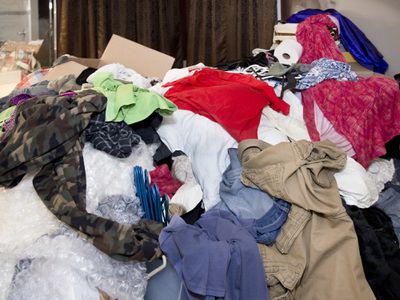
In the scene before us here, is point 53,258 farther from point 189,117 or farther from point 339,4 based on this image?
point 339,4

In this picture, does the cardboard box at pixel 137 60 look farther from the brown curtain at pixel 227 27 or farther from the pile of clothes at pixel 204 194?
the brown curtain at pixel 227 27

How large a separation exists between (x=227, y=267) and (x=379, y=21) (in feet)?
6.54

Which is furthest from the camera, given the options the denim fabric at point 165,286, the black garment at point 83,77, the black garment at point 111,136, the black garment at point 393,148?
the black garment at point 83,77

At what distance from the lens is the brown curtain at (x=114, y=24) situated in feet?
8.21

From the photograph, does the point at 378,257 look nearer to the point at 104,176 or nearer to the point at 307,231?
the point at 307,231

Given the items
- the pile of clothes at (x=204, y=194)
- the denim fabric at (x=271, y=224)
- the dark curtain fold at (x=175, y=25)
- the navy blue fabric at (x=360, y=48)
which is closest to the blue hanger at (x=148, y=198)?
the pile of clothes at (x=204, y=194)

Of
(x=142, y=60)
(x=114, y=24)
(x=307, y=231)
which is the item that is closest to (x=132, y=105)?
(x=307, y=231)

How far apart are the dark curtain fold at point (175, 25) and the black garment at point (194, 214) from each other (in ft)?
5.97

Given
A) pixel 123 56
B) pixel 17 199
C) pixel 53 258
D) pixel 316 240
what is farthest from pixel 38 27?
pixel 316 240

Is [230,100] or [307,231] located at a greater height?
[230,100]

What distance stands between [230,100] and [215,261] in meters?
0.58

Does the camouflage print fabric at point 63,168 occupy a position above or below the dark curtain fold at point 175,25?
below

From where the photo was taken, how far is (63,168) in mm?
862

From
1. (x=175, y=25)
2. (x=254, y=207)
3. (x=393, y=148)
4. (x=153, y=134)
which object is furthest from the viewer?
(x=175, y=25)
